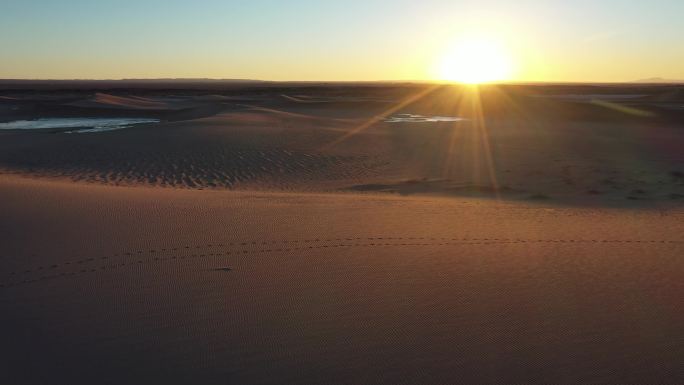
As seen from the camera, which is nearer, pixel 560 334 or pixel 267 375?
pixel 267 375

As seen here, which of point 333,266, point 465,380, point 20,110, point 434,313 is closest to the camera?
point 465,380

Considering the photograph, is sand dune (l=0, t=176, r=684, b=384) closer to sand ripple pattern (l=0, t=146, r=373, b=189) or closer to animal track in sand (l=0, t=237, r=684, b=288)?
animal track in sand (l=0, t=237, r=684, b=288)

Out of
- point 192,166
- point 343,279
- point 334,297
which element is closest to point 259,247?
point 343,279

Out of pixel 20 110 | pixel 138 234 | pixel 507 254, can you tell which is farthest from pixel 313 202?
pixel 20 110

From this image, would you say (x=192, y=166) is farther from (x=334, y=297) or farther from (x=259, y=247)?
(x=334, y=297)

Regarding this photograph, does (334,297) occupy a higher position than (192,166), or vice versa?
(334,297)

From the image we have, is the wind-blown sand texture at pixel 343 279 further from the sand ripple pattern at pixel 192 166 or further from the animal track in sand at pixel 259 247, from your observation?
the sand ripple pattern at pixel 192 166

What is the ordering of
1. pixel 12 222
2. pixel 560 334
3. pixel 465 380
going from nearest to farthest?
pixel 465 380 < pixel 560 334 < pixel 12 222

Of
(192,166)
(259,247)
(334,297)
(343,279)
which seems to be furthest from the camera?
(192,166)

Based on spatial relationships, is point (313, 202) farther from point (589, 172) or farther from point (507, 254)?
point (589, 172)
